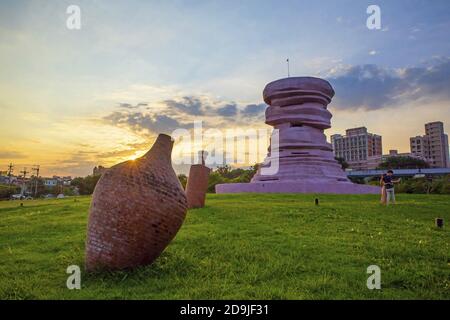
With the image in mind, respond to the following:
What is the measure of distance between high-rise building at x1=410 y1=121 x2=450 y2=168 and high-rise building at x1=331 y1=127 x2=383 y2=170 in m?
11.1

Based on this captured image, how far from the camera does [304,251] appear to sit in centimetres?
764

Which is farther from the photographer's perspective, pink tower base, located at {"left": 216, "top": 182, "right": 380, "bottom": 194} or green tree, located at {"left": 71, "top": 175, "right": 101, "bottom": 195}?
green tree, located at {"left": 71, "top": 175, "right": 101, "bottom": 195}

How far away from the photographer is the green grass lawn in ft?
17.2

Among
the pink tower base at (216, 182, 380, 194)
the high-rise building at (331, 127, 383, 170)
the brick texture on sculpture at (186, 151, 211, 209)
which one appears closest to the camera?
the brick texture on sculpture at (186, 151, 211, 209)

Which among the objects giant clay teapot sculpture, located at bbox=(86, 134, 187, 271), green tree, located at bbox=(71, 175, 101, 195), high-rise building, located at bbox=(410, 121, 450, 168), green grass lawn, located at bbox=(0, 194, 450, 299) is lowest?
green grass lawn, located at bbox=(0, 194, 450, 299)

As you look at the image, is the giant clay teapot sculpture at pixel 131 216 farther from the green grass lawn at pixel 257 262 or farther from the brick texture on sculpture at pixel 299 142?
the brick texture on sculpture at pixel 299 142

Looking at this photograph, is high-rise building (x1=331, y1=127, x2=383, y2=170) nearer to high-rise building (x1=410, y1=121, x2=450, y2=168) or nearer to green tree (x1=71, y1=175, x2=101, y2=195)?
high-rise building (x1=410, y1=121, x2=450, y2=168)

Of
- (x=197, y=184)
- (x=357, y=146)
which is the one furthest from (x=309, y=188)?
(x=357, y=146)

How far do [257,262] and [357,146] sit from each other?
114252 mm

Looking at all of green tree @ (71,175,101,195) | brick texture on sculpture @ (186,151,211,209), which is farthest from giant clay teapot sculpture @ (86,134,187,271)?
green tree @ (71,175,101,195)

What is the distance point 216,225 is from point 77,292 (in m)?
6.40
